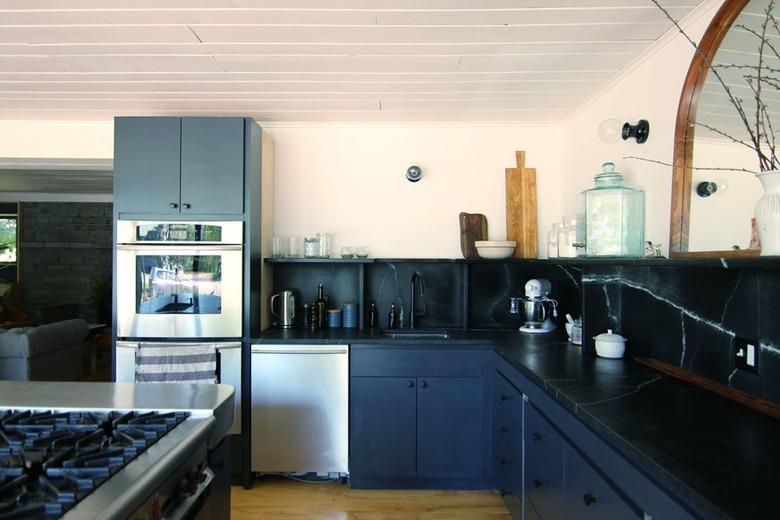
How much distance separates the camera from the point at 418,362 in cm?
266

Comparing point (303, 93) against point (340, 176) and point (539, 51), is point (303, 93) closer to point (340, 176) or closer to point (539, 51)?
point (340, 176)

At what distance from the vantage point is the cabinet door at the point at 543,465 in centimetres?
165

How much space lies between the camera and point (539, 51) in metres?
2.11

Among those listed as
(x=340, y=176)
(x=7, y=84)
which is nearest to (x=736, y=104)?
(x=340, y=176)

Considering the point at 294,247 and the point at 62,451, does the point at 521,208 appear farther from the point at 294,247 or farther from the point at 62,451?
the point at 62,451

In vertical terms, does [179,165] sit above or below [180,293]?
above

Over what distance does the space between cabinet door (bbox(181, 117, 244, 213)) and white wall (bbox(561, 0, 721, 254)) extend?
221 cm

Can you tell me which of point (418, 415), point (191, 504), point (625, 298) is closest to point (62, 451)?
point (191, 504)

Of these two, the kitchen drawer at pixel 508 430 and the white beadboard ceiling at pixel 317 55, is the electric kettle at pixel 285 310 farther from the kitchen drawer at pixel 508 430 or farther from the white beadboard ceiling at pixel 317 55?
the kitchen drawer at pixel 508 430

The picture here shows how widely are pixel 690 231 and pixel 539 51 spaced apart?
1083mm

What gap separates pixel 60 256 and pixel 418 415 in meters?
8.14

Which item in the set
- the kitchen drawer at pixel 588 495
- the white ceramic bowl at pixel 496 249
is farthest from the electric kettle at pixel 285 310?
the kitchen drawer at pixel 588 495

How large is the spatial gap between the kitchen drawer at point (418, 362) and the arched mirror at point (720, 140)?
4.20 feet

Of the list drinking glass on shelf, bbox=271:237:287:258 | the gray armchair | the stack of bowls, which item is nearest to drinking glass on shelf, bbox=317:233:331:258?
drinking glass on shelf, bbox=271:237:287:258
